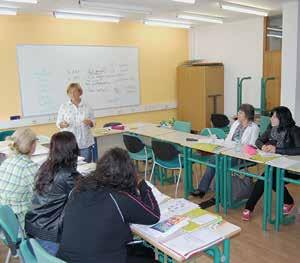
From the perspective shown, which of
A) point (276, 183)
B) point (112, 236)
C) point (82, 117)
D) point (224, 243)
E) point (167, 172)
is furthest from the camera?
point (167, 172)

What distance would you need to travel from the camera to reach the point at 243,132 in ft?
14.2

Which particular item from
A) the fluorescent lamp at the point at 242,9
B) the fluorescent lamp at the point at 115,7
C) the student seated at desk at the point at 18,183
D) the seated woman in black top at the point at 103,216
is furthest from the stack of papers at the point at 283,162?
the fluorescent lamp at the point at 115,7

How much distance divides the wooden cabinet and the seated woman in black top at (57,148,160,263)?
568cm

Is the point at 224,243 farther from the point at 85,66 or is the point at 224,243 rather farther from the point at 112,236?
the point at 85,66

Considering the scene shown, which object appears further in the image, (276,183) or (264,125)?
(264,125)

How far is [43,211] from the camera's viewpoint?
2.24m

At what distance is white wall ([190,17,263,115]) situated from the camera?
6914 millimetres

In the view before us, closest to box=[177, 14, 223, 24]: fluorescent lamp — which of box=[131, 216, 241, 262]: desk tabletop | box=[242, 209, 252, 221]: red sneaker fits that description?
box=[242, 209, 252, 221]: red sneaker

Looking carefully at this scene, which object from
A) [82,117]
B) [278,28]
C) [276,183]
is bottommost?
[276,183]

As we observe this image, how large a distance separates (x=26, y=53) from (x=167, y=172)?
9.98ft

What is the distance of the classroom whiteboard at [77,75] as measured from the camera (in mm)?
5789

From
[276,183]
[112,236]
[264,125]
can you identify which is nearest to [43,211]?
[112,236]

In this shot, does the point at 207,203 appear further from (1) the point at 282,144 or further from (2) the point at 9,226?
(2) the point at 9,226

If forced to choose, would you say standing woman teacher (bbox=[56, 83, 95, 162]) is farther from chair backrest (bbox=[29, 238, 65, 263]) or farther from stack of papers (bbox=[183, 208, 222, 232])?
chair backrest (bbox=[29, 238, 65, 263])
